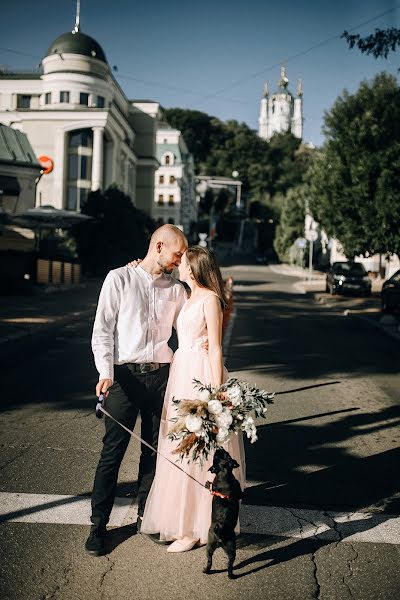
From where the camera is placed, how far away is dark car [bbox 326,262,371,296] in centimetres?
3200

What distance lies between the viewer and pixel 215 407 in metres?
3.64

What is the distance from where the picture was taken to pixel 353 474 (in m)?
5.54

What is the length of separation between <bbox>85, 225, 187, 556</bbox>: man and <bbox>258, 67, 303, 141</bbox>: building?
19025 centimetres

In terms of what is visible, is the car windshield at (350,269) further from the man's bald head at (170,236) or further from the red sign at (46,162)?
the red sign at (46,162)

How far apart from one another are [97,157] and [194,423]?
182ft

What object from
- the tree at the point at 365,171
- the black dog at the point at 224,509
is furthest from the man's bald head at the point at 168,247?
the tree at the point at 365,171

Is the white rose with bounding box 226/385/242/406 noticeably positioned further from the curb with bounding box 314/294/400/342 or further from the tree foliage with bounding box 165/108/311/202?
the tree foliage with bounding box 165/108/311/202

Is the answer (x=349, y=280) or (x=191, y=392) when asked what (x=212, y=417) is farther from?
(x=349, y=280)

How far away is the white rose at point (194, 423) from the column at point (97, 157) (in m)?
54.5

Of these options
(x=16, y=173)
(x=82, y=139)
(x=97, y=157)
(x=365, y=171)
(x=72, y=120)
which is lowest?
Result: (x=16, y=173)

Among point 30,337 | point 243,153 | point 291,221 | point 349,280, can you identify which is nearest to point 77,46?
point 291,221

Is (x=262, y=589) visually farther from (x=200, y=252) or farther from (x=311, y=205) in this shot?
(x=311, y=205)

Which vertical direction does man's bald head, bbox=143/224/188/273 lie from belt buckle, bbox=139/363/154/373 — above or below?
above

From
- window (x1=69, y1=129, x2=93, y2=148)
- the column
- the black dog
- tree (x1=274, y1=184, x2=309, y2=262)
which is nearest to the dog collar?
the black dog
